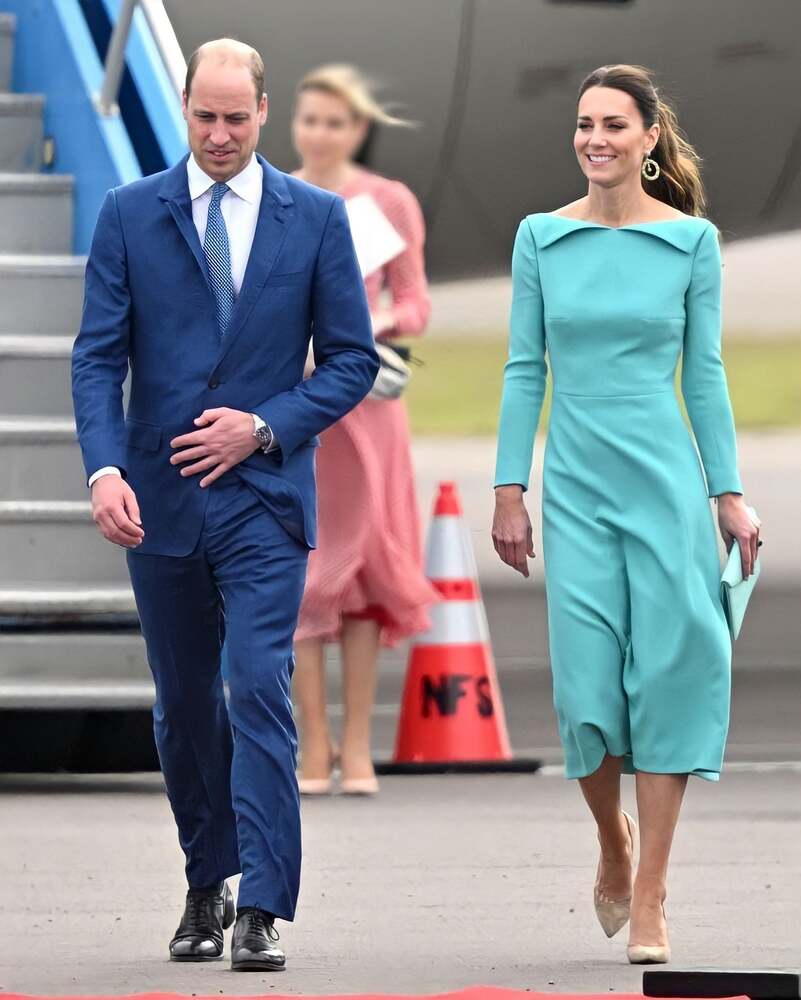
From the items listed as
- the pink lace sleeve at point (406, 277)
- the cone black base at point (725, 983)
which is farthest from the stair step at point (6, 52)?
the cone black base at point (725, 983)

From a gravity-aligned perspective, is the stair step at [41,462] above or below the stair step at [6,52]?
below

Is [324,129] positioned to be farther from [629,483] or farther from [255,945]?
[255,945]

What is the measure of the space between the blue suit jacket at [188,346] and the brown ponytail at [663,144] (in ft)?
1.77

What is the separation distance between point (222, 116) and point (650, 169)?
76 centimetres

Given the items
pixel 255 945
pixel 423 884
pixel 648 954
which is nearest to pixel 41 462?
pixel 423 884

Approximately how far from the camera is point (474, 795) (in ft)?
21.6

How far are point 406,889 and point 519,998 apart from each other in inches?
51.1

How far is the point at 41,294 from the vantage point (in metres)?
7.21

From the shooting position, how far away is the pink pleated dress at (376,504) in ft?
21.6

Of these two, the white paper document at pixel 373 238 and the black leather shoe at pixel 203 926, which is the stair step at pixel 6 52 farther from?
the black leather shoe at pixel 203 926

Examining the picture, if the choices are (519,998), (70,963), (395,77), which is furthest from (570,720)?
(395,77)

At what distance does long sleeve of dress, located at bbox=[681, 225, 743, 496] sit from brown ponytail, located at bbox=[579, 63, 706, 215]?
0.71 ft

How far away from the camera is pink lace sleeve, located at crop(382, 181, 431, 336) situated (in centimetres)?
664

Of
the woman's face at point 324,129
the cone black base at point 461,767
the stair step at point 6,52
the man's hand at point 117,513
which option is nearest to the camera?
the man's hand at point 117,513
